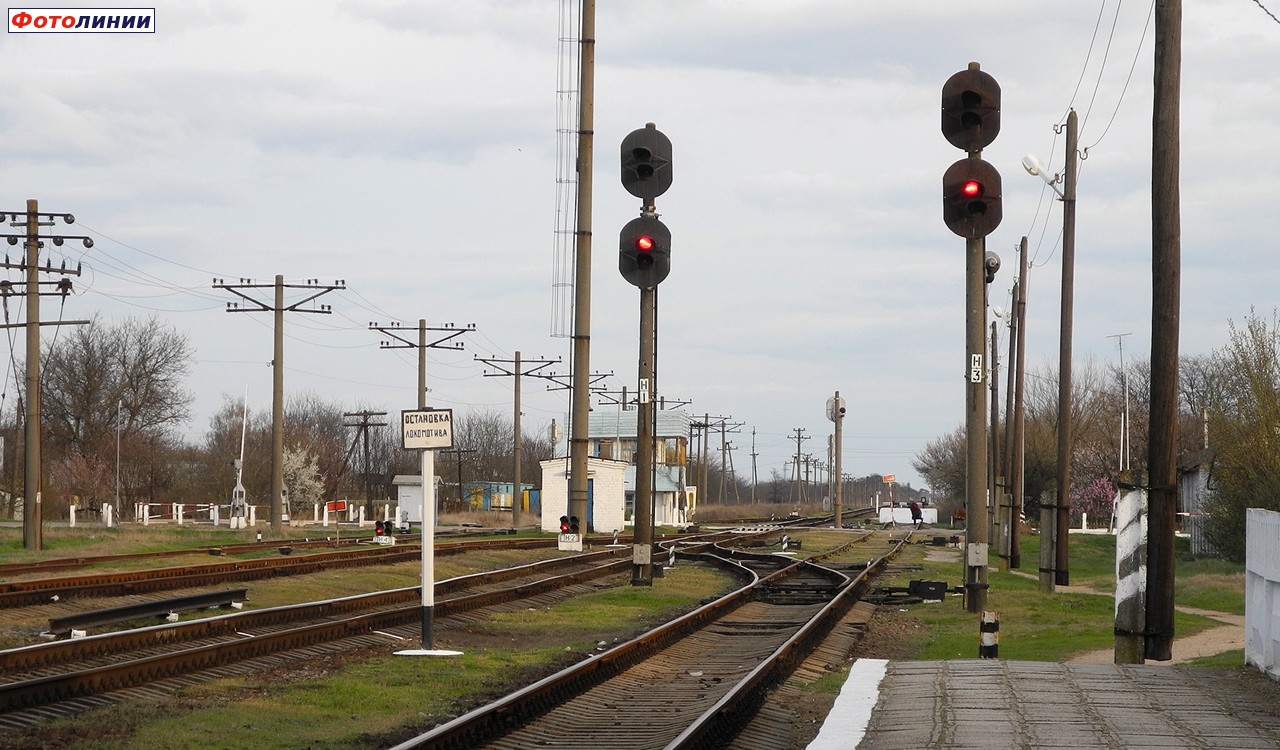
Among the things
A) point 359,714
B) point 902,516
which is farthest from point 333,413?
point 359,714

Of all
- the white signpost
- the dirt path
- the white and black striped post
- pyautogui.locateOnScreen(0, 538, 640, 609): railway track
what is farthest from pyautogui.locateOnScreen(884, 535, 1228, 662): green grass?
pyautogui.locateOnScreen(0, 538, 640, 609): railway track

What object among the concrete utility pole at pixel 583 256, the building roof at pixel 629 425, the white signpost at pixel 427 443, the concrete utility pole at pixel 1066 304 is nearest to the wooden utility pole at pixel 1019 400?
the concrete utility pole at pixel 1066 304

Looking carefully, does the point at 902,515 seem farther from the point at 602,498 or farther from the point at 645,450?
the point at 645,450

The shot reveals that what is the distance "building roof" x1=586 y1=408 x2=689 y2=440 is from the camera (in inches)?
3792

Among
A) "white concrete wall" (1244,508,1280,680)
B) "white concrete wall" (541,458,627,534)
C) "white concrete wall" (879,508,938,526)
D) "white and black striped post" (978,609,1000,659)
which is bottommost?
"white concrete wall" (879,508,938,526)

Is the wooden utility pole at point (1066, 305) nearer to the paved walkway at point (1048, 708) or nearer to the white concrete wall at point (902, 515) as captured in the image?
the paved walkway at point (1048, 708)

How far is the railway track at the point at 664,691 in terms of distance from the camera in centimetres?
962

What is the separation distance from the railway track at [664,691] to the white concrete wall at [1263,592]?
3872 mm

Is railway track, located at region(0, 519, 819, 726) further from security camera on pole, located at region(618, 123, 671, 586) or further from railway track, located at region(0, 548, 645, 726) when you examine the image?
security camera on pole, located at region(618, 123, 671, 586)

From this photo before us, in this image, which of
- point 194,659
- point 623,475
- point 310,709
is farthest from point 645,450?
point 623,475

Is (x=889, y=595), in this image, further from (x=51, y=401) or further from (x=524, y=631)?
(x=51, y=401)

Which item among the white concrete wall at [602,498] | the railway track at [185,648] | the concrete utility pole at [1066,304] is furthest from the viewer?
the white concrete wall at [602,498]

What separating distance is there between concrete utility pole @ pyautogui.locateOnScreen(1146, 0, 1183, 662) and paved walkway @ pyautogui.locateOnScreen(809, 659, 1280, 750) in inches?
68.9

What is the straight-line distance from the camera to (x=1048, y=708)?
909 cm
